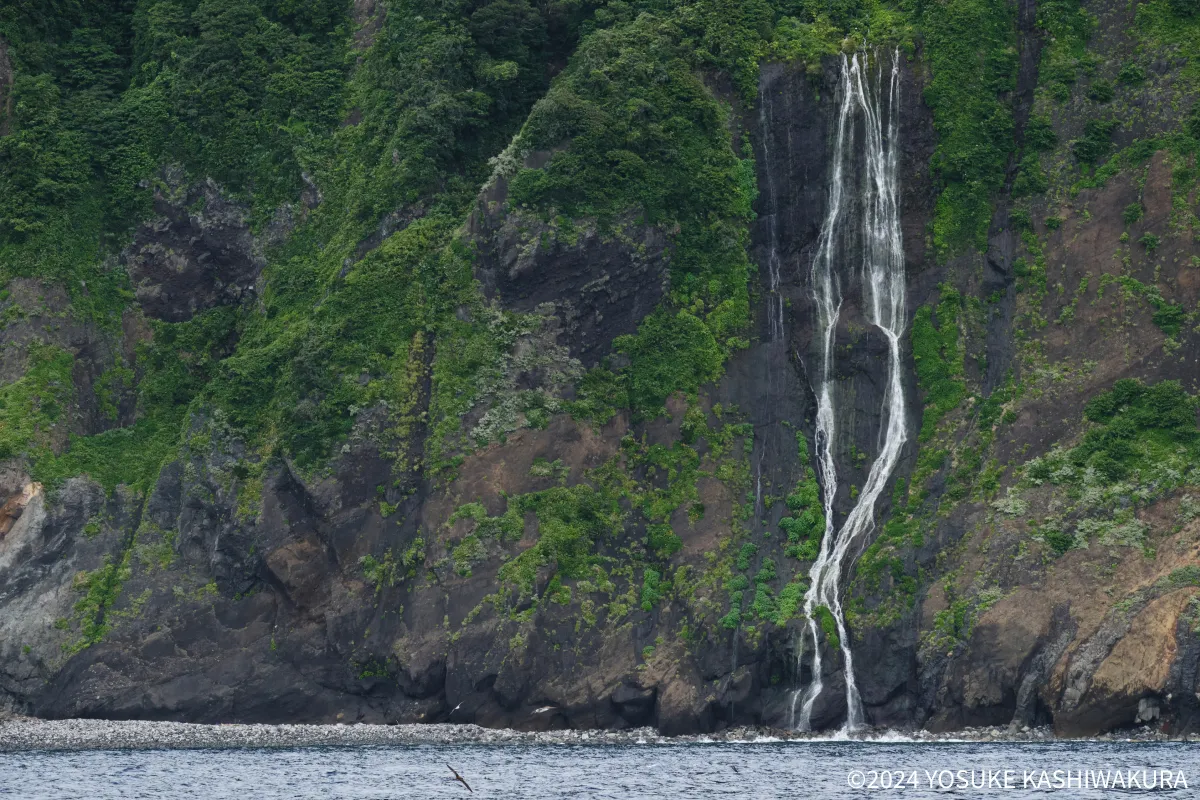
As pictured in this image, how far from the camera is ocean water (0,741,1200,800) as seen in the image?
46.9 metres

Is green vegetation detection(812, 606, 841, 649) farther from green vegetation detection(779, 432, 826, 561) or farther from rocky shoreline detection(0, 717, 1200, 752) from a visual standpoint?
rocky shoreline detection(0, 717, 1200, 752)

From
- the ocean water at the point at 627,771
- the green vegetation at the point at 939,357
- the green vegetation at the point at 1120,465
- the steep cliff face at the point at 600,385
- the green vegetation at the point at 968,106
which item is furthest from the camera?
the green vegetation at the point at 968,106

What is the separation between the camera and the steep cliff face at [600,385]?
6525 centimetres

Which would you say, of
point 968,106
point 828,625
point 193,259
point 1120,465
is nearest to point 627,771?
point 828,625

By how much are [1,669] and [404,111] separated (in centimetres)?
2961

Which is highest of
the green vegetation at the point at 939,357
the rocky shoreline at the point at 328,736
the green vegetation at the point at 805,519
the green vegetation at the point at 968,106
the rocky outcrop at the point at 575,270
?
the green vegetation at the point at 968,106

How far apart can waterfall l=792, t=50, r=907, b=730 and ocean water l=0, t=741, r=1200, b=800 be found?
35.2 ft

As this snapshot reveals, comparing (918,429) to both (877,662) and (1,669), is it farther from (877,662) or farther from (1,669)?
(1,669)

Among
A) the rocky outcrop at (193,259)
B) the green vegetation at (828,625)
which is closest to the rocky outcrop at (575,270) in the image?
the rocky outcrop at (193,259)

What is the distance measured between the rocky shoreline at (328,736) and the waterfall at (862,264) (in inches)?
289

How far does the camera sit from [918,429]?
71.8 metres

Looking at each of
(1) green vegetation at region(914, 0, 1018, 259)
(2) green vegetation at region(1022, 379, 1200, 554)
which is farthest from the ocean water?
(1) green vegetation at region(914, 0, 1018, 259)

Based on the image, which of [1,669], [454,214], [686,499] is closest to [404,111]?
[454,214]

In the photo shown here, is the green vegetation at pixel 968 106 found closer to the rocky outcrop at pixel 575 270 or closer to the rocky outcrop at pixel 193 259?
the rocky outcrop at pixel 575 270
